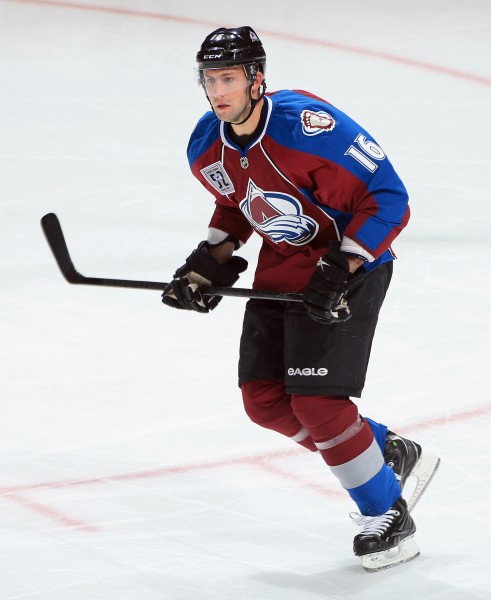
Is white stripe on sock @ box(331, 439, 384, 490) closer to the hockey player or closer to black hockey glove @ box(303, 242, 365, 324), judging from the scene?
the hockey player

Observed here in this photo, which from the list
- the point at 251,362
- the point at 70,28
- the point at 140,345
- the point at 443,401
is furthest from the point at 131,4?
the point at 251,362

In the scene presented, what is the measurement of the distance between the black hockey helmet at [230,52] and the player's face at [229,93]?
15 millimetres

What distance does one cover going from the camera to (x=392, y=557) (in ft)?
9.53

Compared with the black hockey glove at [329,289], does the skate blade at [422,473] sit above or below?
below

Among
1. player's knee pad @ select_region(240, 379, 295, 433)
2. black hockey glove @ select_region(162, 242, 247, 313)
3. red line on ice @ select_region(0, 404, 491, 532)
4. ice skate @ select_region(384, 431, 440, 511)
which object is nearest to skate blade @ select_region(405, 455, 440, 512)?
ice skate @ select_region(384, 431, 440, 511)

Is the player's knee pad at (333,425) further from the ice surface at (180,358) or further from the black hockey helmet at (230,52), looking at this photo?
the black hockey helmet at (230,52)

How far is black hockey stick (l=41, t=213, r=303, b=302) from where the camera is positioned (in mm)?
2889

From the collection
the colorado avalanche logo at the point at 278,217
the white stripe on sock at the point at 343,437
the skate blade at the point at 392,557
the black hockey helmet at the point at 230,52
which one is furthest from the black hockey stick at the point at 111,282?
the skate blade at the point at 392,557

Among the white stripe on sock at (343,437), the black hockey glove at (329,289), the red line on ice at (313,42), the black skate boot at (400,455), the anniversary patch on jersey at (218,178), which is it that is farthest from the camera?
the red line on ice at (313,42)

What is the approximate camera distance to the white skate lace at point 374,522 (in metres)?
2.89

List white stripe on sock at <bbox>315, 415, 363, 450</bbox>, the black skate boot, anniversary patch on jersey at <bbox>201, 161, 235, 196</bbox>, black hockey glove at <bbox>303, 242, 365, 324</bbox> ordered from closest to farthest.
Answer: black hockey glove at <bbox>303, 242, 365, 324</bbox> → white stripe on sock at <bbox>315, 415, 363, 450</bbox> → anniversary patch on jersey at <bbox>201, 161, 235, 196</bbox> → the black skate boot

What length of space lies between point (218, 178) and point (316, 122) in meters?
0.31

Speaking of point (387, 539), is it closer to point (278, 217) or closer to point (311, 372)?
point (311, 372)

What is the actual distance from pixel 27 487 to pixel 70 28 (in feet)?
18.4
